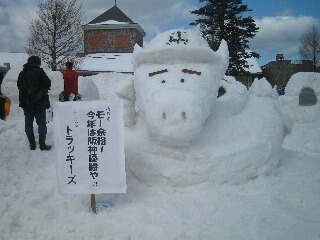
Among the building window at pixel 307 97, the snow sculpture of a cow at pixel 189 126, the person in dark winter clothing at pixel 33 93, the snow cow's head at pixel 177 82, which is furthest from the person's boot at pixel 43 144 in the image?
the building window at pixel 307 97

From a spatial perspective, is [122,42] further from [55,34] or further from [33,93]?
[33,93]

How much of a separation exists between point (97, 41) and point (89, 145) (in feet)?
102

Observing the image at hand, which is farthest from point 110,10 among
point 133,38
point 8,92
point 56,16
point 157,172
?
point 157,172

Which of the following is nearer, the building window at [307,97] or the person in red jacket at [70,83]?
the person in red jacket at [70,83]

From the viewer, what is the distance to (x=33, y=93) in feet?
17.3

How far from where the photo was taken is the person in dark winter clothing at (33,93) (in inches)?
208

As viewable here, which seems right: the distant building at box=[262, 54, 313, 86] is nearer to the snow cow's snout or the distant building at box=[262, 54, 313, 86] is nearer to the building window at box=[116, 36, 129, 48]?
the building window at box=[116, 36, 129, 48]

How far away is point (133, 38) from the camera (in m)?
32.3

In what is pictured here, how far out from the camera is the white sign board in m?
3.18

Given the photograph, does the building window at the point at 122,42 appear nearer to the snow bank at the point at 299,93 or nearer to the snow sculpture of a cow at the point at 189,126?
the snow bank at the point at 299,93

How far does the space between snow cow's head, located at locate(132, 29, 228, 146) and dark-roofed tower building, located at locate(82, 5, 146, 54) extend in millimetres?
29200

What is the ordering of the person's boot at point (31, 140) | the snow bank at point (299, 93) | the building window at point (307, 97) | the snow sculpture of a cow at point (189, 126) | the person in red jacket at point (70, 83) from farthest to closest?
Result: the building window at point (307, 97), the snow bank at point (299, 93), the person in red jacket at point (70, 83), the person's boot at point (31, 140), the snow sculpture of a cow at point (189, 126)

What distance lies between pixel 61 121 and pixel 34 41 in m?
17.3

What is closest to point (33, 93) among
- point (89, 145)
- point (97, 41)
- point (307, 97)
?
point (89, 145)
